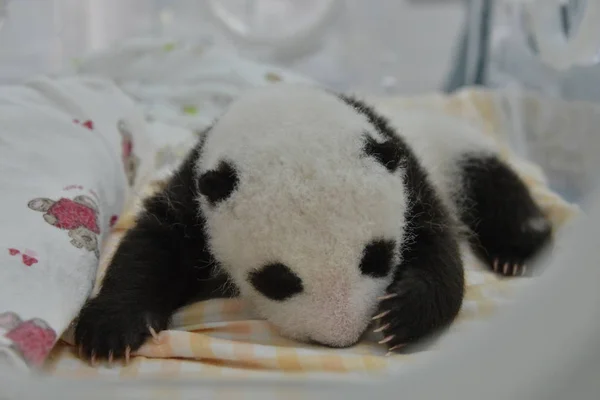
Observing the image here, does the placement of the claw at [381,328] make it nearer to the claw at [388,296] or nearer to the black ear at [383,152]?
the claw at [388,296]

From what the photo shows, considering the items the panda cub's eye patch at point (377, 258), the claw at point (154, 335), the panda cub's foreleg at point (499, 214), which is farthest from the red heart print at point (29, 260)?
the panda cub's foreleg at point (499, 214)

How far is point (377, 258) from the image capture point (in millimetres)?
1046

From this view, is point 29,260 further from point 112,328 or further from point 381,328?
point 381,328

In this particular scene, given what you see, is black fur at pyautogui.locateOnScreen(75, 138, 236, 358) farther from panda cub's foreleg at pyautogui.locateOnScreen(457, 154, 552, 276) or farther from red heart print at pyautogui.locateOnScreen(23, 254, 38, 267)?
panda cub's foreleg at pyautogui.locateOnScreen(457, 154, 552, 276)

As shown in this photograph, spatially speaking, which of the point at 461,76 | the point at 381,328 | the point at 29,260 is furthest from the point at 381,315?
the point at 461,76

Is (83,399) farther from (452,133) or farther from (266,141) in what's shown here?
(452,133)

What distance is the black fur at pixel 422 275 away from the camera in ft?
3.55

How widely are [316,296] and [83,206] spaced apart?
1.88ft

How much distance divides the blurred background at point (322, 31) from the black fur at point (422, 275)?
71.8 inches

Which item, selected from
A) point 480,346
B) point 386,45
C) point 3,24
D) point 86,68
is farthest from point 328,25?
point 480,346

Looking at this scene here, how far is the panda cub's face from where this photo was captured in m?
0.99

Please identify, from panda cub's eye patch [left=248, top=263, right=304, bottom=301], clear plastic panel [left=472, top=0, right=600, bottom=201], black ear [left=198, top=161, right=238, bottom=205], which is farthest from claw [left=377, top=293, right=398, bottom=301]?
clear plastic panel [left=472, top=0, right=600, bottom=201]

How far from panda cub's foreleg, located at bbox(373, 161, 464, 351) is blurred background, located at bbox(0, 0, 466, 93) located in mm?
1883

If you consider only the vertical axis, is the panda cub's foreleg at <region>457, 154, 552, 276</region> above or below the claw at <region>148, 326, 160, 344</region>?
below
